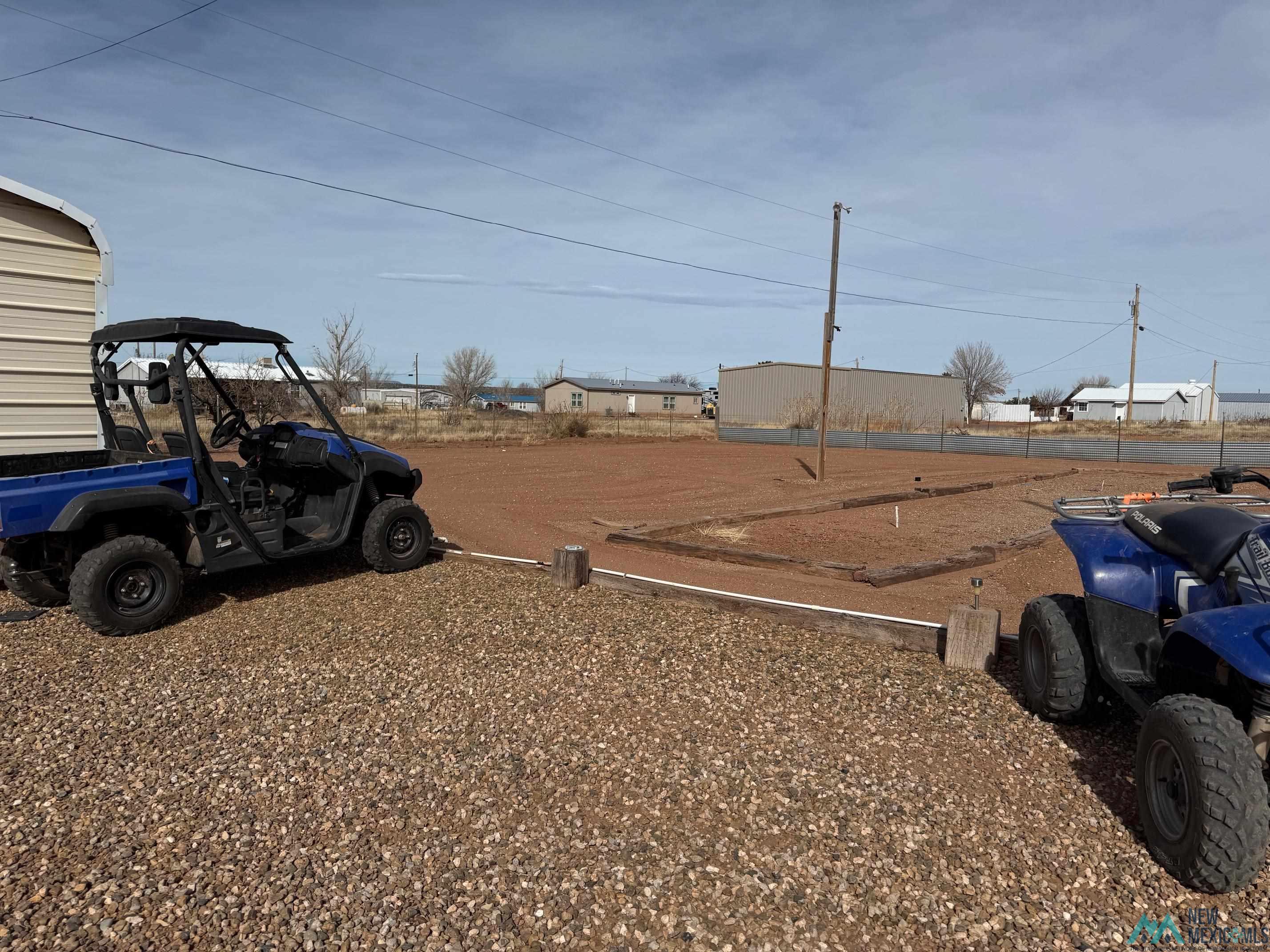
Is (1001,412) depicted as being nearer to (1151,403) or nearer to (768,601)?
(1151,403)

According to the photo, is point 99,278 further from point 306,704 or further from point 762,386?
point 762,386

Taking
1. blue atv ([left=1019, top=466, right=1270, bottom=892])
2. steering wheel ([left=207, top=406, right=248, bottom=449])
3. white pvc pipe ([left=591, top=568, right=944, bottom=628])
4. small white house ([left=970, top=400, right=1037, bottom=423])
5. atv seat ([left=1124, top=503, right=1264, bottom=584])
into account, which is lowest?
white pvc pipe ([left=591, top=568, right=944, bottom=628])

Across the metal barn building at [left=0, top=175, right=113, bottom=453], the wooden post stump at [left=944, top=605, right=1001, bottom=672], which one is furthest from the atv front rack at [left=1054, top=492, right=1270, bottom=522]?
the metal barn building at [left=0, top=175, right=113, bottom=453]

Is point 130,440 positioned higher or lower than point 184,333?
lower

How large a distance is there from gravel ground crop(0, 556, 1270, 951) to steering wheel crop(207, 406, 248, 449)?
73.6 inches

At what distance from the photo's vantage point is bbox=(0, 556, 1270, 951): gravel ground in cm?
284

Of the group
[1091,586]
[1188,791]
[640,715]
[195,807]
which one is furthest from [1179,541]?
[195,807]

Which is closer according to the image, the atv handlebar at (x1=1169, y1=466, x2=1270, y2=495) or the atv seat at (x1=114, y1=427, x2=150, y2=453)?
the atv handlebar at (x1=1169, y1=466, x2=1270, y2=495)

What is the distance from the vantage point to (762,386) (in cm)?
4894

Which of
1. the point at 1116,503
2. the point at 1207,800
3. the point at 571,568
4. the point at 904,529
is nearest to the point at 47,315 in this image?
the point at 571,568

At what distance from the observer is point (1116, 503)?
459 cm

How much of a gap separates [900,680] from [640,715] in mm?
1625

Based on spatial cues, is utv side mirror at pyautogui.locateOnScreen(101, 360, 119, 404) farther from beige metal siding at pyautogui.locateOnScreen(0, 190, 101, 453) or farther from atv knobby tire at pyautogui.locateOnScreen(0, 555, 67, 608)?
atv knobby tire at pyautogui.locateOnScreen(0, 555, 67, 608)

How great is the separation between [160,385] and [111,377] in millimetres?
1274
